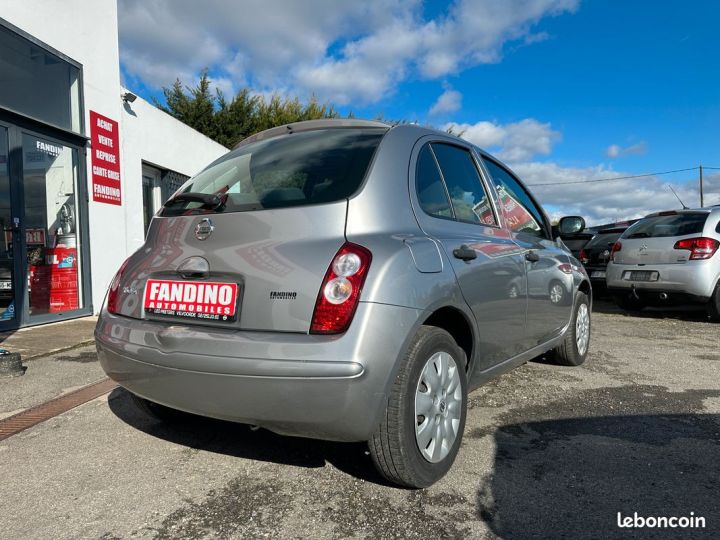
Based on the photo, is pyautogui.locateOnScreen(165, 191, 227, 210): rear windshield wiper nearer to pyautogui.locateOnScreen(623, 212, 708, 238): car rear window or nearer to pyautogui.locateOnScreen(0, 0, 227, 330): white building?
pyautogui.locateOnScreen(0, 0, 227, 330): white building

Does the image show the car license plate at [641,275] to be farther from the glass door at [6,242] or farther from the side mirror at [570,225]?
the glass door at [6,242]

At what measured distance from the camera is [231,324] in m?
→ 2.11

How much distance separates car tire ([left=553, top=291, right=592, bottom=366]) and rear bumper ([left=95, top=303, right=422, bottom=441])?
8.74 feet

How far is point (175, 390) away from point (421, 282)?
1.10 meters

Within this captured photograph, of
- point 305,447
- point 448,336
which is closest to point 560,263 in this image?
point 448,336

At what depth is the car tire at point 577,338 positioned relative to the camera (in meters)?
4.32

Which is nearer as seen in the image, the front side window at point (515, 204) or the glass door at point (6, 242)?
the front side window at point (515, 204)

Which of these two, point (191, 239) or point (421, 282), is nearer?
point (421, 282)

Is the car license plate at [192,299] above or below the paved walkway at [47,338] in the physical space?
above

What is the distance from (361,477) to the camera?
2.37m

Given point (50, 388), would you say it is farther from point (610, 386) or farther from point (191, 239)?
point (610, 386)

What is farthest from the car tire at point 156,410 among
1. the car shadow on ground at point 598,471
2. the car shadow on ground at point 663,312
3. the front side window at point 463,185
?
the car shadow on ground at point 663,312

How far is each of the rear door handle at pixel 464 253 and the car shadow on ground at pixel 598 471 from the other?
98cm

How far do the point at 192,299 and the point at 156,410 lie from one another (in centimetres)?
104
